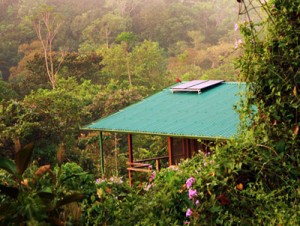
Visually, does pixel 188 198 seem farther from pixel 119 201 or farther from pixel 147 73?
pixel 147 73

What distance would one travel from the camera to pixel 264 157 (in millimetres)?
3797

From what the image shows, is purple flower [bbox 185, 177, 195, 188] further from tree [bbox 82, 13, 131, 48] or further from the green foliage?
tree [bbox 82, 13, 131, 48]

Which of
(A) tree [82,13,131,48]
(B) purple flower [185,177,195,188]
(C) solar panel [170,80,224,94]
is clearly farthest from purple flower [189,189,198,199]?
(A) tree [82,13,131,48]

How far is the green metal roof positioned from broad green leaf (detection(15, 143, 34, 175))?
280 inches

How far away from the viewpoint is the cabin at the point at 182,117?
33.4 feet

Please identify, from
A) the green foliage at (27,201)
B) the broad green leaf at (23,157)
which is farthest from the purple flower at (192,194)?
the broad green leaf at (23,157)

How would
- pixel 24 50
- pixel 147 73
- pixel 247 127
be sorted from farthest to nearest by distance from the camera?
pixel 24 50 → pixel 147 73 → pixel 247 127

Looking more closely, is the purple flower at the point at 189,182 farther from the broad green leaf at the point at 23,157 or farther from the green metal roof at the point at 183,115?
the green metal roof at the point at 183,115

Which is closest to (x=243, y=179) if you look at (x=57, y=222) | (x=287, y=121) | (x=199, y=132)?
(x=287, y=121)

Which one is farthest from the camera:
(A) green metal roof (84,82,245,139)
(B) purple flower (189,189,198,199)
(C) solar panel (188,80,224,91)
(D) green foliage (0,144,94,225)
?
(C) solar panel (188,80,224,91)

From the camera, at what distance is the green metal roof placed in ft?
33.1

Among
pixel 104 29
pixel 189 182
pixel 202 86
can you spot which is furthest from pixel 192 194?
pixel 104 29

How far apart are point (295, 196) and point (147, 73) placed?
31.0 m

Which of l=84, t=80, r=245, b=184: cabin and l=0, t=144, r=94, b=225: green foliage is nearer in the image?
l=0, t=144, r=94, b=225: green foliage
